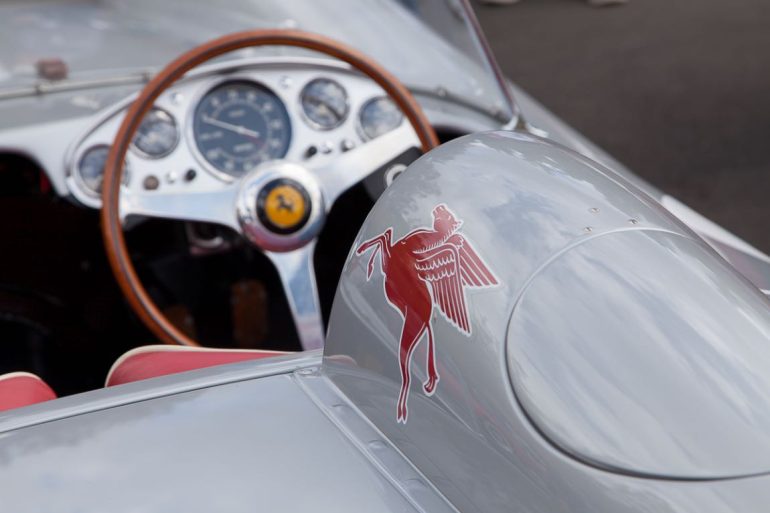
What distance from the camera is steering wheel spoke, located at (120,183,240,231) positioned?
2127mm

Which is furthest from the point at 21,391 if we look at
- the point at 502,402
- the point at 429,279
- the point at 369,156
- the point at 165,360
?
the point at 369,156

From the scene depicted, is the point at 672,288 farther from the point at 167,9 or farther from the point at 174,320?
the point at 167,9

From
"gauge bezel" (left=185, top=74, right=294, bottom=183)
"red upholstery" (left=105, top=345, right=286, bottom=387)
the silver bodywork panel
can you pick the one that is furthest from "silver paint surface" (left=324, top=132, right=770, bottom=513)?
"gauge bezel" (left=185, top=74, right=294, bottom=183)

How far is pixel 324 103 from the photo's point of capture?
2.37 meters

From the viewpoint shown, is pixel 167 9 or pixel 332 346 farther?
pixel 167 9

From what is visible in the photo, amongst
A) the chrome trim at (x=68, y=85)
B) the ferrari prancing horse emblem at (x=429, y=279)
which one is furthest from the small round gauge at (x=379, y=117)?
the ferrari prancing horse emblem at (x=429, y=279)

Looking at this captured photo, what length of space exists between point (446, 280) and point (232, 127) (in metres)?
1.27

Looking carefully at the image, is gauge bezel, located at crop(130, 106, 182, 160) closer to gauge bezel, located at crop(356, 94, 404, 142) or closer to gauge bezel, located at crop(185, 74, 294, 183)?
gauge bezel, located at crop(185, 74, 294, 183)

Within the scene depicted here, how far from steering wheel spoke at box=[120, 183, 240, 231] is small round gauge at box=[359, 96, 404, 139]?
0.36 meters

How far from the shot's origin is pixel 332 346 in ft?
4.41

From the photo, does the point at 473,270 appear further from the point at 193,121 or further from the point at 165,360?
the point at 193,121

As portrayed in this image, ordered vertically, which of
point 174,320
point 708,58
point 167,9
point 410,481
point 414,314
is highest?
point 167,9

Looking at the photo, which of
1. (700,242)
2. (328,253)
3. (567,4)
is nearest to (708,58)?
(567,4)

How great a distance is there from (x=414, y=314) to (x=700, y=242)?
0.33 meters
